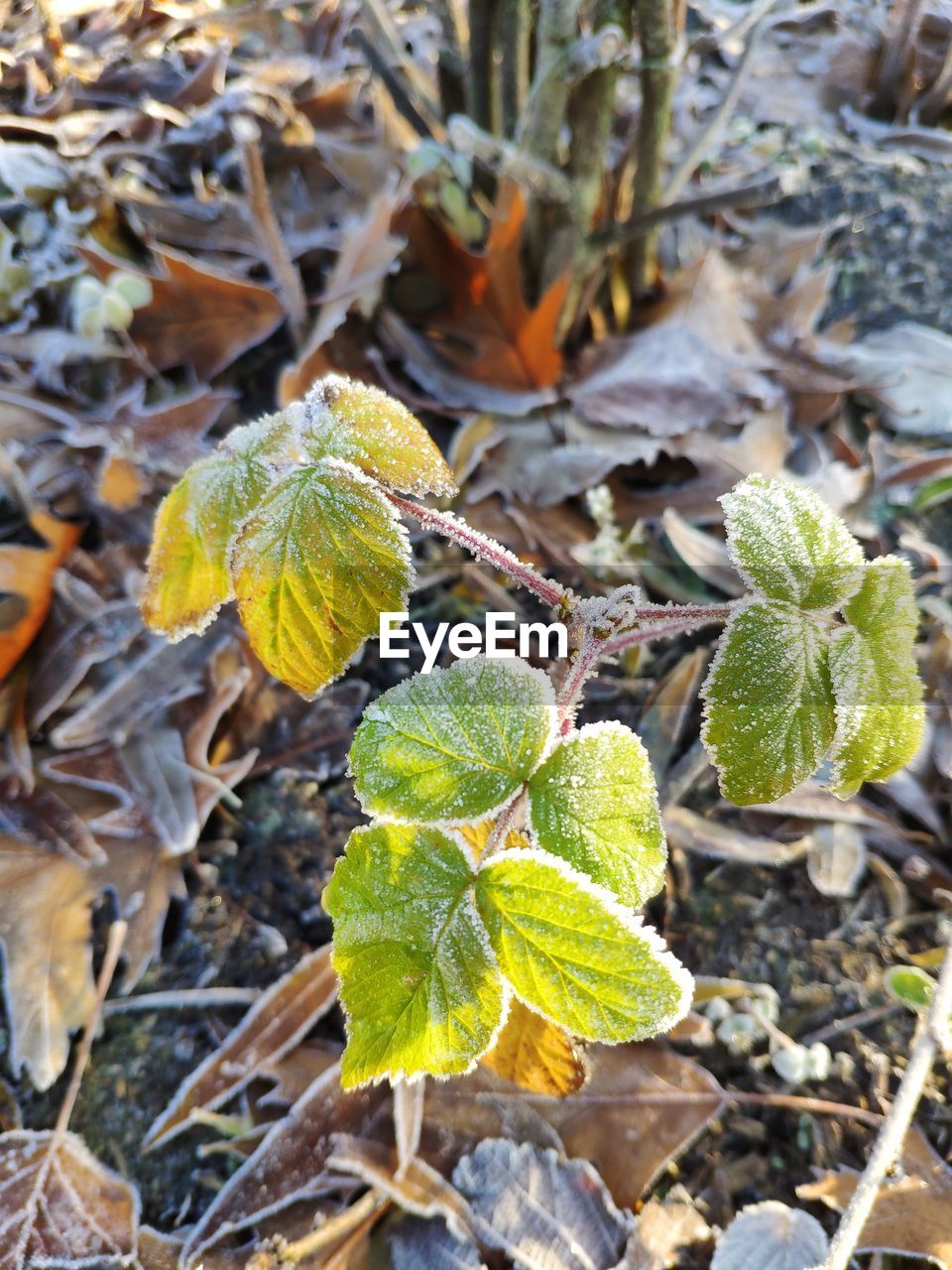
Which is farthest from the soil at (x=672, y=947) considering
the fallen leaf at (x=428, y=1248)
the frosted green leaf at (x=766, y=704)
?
the frosted green leaf at (x=766, y=704)

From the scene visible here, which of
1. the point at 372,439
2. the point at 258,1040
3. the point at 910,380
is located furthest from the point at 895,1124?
the point at 910,380

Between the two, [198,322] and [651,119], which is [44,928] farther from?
[651,119]

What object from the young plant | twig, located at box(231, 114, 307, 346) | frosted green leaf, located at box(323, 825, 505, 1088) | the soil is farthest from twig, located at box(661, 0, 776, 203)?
frosted green leaf, located at box(323, 825, 505, 1088)

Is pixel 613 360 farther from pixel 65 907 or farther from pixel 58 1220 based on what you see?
pixel 58 1220

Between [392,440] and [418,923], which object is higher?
[392,440]

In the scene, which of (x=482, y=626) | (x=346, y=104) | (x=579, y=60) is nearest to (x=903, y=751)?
(x=482, y=626)

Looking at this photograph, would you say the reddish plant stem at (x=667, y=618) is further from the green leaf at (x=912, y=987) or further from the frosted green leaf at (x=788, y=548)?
the green leaf at (x=912, y=987)
